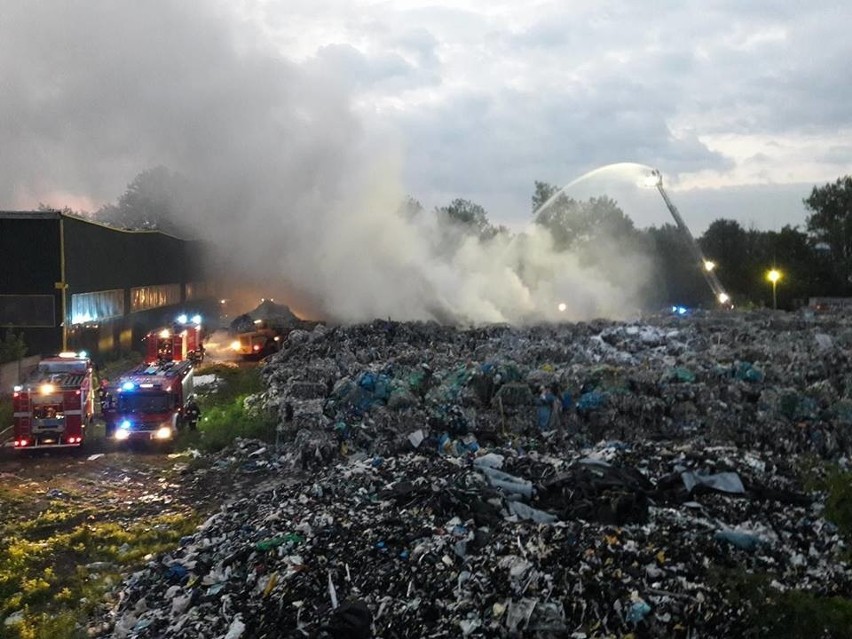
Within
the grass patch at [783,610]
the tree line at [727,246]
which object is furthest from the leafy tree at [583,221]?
the grass patch at [783,610]

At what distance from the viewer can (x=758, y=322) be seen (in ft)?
82.3

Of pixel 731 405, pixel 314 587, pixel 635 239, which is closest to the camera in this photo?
pixel 314 587

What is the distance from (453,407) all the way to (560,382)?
2.16m

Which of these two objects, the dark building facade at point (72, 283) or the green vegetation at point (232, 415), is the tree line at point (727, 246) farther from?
the green vegetation at point (232, 415)

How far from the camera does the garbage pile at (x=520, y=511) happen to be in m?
5.92

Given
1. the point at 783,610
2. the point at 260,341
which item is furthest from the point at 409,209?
the point at 783,610

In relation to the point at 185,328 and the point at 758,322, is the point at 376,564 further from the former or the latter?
the point at 758,322

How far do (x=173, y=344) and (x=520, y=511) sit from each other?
18.6 m

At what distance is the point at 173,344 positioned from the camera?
77.4 feet

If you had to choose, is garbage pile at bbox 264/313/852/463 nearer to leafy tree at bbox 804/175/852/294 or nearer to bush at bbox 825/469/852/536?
bush at bbox 825/469/852/536

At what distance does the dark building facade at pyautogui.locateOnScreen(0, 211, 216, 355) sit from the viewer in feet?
69.5

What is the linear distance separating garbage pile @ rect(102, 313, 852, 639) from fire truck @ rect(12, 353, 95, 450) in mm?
3068

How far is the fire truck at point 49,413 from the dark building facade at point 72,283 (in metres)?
8.47

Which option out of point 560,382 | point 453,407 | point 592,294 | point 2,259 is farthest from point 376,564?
point 592,294
